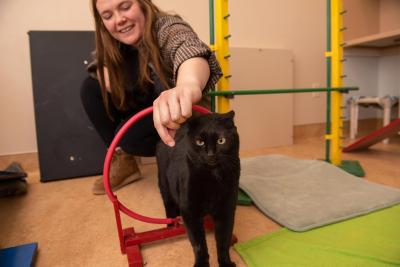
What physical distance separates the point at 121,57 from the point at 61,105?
0.66 metres

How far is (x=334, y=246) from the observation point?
2.32 ft

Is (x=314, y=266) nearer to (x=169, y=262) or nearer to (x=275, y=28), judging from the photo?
(x=169, y=262)

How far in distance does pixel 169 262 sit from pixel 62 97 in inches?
43.6

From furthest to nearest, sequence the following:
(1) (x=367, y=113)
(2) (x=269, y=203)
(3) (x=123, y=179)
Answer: (1) (x=367, y=113), (3) (x=123, y=179), (2) (x=269, y=203)

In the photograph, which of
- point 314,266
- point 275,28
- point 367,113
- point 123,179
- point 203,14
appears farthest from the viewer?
point 367,113

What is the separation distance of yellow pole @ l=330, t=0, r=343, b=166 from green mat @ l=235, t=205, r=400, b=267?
63 centimetres

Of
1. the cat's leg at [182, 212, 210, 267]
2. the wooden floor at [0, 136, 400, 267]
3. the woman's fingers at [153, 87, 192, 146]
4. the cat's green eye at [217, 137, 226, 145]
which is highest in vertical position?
the woman's fingers at [153, 87, 192, 146]

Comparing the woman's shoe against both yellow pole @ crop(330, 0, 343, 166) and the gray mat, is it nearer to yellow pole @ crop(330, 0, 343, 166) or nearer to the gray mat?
the gray mat

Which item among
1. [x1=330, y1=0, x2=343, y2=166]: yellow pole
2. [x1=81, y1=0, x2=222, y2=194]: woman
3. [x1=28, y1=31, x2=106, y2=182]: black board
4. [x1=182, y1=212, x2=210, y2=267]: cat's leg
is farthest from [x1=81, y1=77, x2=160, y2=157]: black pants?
[x1=330, y1=0, x2=343, y2=166]: yellow pole

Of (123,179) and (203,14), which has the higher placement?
(203,14)

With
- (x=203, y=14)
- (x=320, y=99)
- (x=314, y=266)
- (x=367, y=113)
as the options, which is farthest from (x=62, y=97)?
(x=367, y=113)

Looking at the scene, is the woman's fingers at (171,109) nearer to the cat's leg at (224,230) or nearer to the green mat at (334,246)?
the cat's leg at (224,230)

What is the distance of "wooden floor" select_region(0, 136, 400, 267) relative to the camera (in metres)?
0.74

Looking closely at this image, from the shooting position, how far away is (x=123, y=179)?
4.24ft
